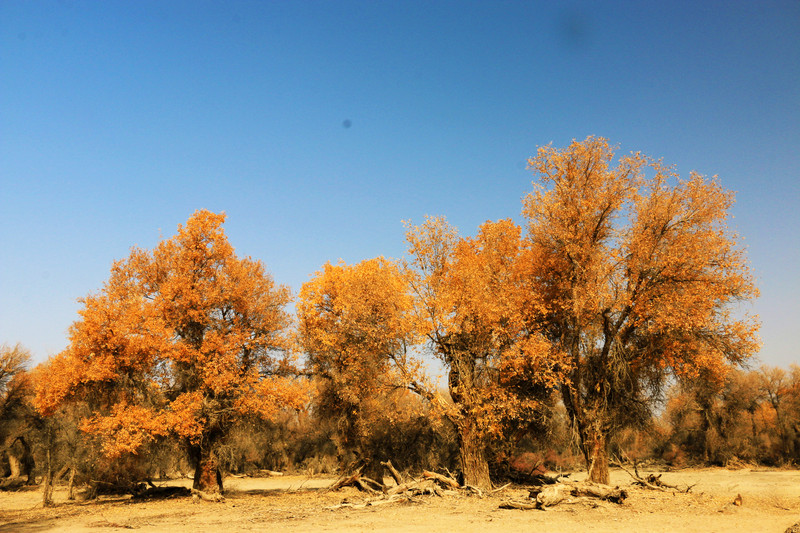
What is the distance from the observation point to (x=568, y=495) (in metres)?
17.4

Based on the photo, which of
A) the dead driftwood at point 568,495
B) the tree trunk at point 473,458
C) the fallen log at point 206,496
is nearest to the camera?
the dead driftwood at point 568,495

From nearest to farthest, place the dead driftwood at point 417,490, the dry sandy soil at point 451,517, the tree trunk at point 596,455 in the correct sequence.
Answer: the dry sandy soil at point 451,517 < the dead driftwood at point 417,490 < the tree trunk at point 596,455

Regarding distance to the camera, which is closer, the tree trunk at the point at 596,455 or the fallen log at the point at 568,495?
the fallen log at the point at 568,495

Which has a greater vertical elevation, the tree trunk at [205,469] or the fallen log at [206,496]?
the tree trunk at [205,469]

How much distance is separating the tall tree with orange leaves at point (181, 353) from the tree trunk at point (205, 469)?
0.16ft

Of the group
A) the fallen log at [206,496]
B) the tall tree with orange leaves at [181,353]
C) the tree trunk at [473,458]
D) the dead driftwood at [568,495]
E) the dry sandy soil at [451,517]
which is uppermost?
the tall tree with orange leaves at [181,353]

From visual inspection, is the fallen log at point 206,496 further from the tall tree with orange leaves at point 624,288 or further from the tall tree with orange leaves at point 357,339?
the tall tree with orange leaves at point 624,288

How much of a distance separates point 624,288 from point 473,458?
9449 mm

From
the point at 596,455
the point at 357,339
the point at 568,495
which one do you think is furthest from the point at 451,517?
the point at 357,339

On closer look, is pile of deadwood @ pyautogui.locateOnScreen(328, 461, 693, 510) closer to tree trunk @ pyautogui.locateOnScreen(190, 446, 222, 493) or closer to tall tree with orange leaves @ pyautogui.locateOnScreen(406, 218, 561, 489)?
tall tree with orange leaves @ pyautogui.locateOnScreen(406, 218, 561, 489)

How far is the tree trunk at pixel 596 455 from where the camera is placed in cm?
2148

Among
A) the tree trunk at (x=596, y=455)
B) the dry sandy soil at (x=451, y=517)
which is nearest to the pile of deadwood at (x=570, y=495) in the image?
the dry sandy soil at (x=451, y=517)

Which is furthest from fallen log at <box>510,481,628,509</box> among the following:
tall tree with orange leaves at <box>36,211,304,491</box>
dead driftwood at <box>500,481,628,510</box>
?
tall tree with orange leaves at <box>36,211,304,491</box>

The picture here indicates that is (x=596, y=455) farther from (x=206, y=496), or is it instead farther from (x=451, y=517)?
(x=206, y=496)
